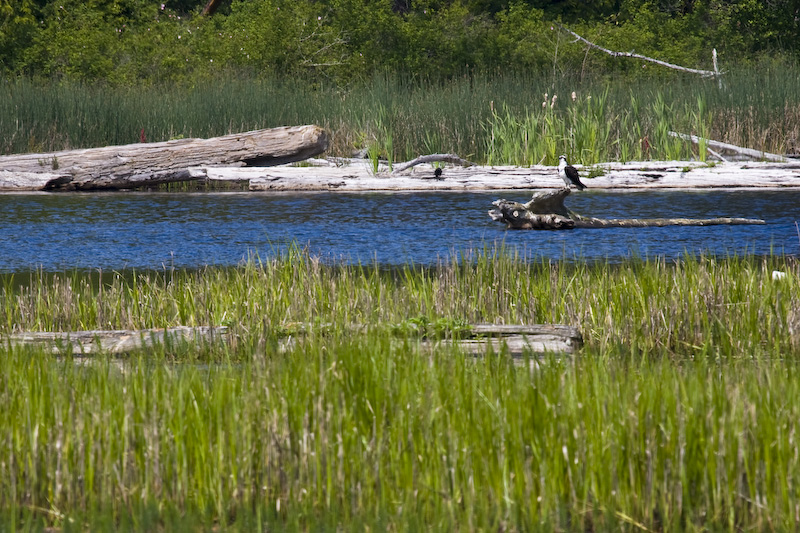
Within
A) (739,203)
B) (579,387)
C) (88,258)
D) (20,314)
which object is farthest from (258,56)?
(579,387)

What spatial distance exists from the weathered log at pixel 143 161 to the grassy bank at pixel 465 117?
5.10 ft

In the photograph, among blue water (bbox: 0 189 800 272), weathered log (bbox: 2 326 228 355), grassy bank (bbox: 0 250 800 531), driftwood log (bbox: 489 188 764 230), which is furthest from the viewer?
driftwood log (bbox: 489 188 764 230)

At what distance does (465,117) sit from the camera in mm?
Result: 18031

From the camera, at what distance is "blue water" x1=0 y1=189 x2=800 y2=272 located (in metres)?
9.62

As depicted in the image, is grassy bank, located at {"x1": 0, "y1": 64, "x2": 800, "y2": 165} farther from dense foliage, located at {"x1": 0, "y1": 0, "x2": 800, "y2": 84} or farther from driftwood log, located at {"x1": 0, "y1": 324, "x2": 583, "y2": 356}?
driftwood log, located at {"x1": 0, "y1": 324, "x2": 583, "y2": 356}

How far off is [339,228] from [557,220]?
2.41 meters

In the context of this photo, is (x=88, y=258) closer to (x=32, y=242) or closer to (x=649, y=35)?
(x=32, y=242)

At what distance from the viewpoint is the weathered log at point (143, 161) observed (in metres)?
15.9

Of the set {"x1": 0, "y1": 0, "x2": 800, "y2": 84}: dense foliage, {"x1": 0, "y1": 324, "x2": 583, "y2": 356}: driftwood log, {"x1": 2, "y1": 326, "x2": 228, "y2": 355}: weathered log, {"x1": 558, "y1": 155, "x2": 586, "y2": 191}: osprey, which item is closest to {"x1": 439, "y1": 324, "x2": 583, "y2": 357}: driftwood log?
{"x1": 0, "y1": 324, "x2": 583, "y2": 356}: driftwood log

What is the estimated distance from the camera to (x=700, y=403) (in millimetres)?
3277

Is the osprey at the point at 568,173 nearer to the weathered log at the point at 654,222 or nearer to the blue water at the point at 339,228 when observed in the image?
the blue water at the point at 339,228

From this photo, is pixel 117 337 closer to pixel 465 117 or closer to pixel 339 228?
pixel 339 228

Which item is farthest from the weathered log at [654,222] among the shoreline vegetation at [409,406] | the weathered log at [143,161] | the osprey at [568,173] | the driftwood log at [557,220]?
the weathered log at [143,161]

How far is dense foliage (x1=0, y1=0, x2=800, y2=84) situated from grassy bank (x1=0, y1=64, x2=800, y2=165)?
4752 mm
